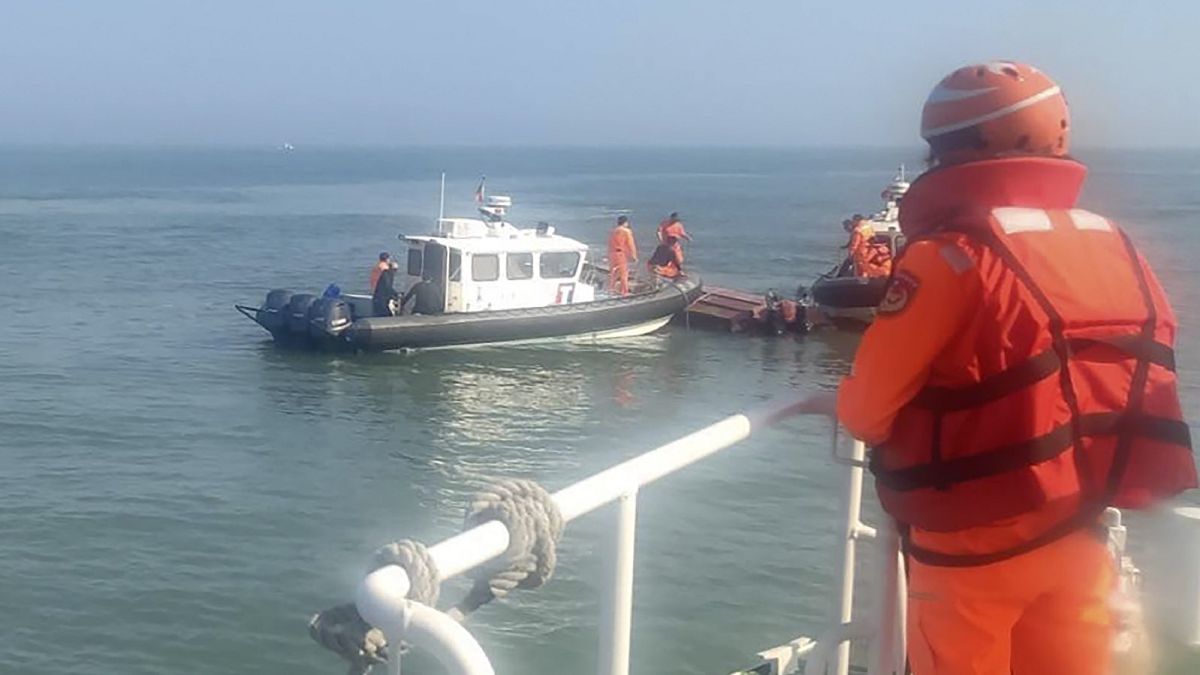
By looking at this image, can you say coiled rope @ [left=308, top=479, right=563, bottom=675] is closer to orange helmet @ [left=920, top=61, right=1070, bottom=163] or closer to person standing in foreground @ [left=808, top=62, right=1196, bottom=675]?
person standing in foreground @ [left=808, top=62, right=1196, bottom=675]

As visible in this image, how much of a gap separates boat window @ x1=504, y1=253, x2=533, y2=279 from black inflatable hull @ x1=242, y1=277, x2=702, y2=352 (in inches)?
22.3

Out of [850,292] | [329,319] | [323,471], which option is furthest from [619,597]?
[329,319]

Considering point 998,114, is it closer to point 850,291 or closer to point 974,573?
point 850,291

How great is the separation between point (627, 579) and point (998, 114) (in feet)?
2.87

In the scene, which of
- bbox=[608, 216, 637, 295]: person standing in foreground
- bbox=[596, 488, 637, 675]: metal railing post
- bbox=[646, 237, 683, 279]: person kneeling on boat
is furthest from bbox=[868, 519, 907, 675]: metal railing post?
bbox=[646, 237, 683, 279]: person kneeling on boat

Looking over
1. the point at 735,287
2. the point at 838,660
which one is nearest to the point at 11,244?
the point at 735,287

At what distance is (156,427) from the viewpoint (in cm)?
1484

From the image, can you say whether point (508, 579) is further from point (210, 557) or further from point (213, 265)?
point (213, 265)

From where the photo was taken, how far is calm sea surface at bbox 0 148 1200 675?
8656mm

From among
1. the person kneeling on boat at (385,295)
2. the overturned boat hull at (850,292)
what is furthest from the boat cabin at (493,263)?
the overturned boat hull at (850,292)

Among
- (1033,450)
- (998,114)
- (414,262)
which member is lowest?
(414,262)

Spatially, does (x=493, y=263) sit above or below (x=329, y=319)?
above

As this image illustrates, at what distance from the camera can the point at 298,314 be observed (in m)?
19.0

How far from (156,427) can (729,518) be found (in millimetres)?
6996
